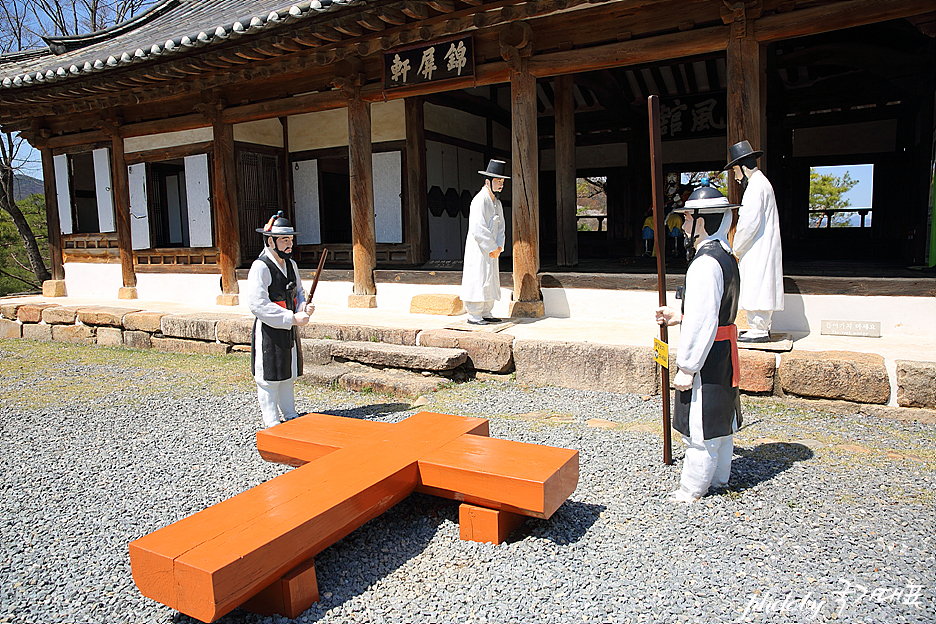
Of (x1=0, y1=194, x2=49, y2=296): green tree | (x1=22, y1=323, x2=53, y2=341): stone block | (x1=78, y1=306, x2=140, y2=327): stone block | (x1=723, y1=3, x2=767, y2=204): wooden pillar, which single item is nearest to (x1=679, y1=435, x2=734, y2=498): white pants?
(x1=723, y1=3, x2=767, y2=204): wooden pillar

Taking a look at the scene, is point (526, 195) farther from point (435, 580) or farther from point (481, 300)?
point (435, 580)

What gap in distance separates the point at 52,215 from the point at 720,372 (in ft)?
41.0

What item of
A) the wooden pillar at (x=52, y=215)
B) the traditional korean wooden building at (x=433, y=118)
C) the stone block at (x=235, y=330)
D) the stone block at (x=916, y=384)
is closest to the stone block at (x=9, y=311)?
the traditional korean wooden building at (x=433, y=118)

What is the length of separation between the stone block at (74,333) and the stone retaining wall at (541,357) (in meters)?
0.15

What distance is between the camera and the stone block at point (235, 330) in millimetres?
7105

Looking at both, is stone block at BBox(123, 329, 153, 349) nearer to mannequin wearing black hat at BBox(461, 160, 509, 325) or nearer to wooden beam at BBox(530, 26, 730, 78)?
mannequin wearing black hat at BBox(461, 160, 509, 325)

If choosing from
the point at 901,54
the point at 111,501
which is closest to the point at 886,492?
the point at 111,501

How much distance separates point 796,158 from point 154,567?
1200cm

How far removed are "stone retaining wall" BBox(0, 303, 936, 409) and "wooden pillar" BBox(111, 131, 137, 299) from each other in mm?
1817

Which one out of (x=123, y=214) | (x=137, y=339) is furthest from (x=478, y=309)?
(x=123, y=214)

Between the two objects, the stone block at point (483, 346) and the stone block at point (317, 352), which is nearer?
the stone block at point (483, 346)

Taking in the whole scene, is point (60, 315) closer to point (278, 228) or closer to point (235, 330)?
point (235, 330)

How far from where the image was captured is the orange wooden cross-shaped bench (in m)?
1.83

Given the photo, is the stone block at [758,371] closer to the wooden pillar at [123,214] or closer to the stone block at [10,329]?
the wooden pillar at [123,214]
